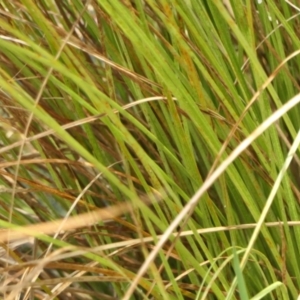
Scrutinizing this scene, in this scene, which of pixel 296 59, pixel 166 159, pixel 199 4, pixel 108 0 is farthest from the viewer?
pixel 296 59

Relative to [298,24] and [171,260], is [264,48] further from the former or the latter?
[171,260]

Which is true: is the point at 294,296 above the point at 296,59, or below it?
below

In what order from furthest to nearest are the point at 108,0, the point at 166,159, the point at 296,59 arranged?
the point at 296,59, the point at 166,159, the point at 108,0

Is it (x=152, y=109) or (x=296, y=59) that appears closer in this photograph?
(x=152, y=109)

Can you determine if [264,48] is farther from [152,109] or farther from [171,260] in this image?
[171,260]

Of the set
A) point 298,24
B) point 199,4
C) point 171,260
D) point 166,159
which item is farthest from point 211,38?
point 171,260

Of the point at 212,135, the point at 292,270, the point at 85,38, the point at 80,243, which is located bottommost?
the point at 292,270
